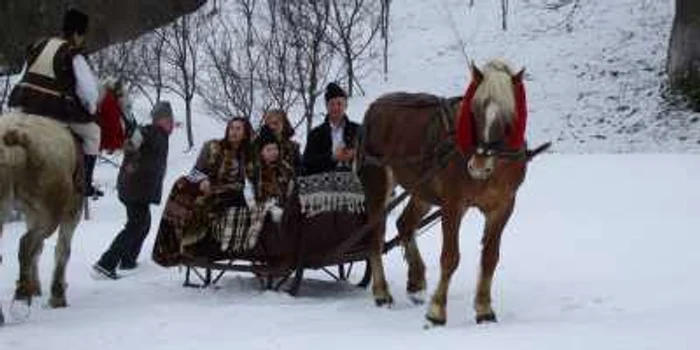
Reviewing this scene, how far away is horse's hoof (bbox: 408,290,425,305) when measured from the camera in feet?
27.0

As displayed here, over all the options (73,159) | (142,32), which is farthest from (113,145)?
(142,32)

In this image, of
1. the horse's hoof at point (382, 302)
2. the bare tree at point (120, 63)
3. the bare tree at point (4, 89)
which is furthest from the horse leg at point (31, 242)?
the bare tree at point (120, 63)

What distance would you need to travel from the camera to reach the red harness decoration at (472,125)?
657cm

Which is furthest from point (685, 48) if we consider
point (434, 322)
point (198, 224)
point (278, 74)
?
point (434, 322)

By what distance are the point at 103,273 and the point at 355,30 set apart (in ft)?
73.6

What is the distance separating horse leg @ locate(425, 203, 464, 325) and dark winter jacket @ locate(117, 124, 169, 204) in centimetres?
415

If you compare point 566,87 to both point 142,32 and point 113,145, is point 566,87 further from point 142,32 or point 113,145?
point 113,145

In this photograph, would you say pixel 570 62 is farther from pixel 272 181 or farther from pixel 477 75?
pixel 477 75

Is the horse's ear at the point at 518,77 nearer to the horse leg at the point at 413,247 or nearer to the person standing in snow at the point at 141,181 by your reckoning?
the horse leg at the point at 413,247

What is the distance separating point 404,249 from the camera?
862 centimetres

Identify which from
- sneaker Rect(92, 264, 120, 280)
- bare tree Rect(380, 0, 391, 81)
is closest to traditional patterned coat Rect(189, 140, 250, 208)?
sneaker Rect(92, 264, 120, 280)

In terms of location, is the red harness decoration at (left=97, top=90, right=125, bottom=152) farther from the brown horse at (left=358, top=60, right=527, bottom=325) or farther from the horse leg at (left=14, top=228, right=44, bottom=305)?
the brown horse at (left=358, top=60, right=527, bottom=325)

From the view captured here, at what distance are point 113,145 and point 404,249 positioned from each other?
9.25ft

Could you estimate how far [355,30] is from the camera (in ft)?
102
